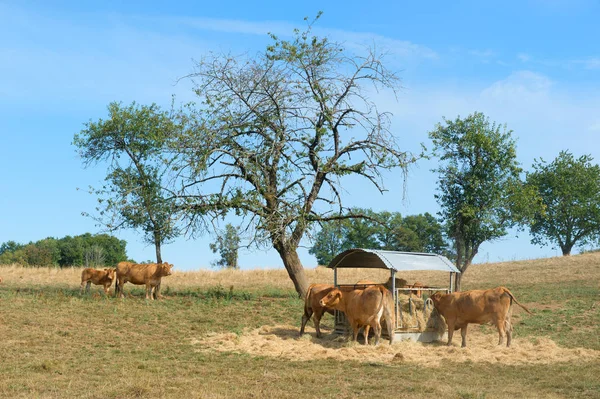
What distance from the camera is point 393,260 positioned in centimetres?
1731

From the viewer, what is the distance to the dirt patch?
1445 centimetres

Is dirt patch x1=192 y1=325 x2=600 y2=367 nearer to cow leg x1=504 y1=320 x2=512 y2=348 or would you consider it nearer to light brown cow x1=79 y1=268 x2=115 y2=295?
cow leg x1=504 y1=320 x2=512 y2=348

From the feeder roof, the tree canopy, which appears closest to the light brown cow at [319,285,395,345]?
the feeder roof

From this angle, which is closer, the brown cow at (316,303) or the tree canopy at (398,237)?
the brown cow at (316,303)

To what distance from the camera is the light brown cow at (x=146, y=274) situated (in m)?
23.4

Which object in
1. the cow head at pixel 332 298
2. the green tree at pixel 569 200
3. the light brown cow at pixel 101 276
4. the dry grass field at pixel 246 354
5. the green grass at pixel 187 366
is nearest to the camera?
the green grass at pixel 187 366

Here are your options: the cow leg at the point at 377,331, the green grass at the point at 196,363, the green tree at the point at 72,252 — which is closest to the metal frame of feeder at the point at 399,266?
the cow leg at the point at 377,331

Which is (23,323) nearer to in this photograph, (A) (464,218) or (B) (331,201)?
(B) (331,201)

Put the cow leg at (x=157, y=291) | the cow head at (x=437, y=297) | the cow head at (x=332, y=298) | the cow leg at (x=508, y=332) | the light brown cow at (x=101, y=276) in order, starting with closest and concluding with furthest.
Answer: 1. the cow leg at (x=508, y=332)
2. the cow head at (x=332, y=298)
3. the cow head at (x=437, y=297)
4. the cow leg at (x=157, y=291)
5. the light brown cow at (x=101, y=276)

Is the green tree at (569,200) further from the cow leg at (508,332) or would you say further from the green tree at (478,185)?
the cow leg at (508,332)

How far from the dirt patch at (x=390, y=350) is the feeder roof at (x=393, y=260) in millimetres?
2070

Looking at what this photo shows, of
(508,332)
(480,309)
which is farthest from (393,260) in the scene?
(508,332)

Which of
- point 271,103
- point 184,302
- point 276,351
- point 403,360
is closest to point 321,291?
point 276,351

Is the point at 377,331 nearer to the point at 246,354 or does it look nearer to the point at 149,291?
the point at 246,354
